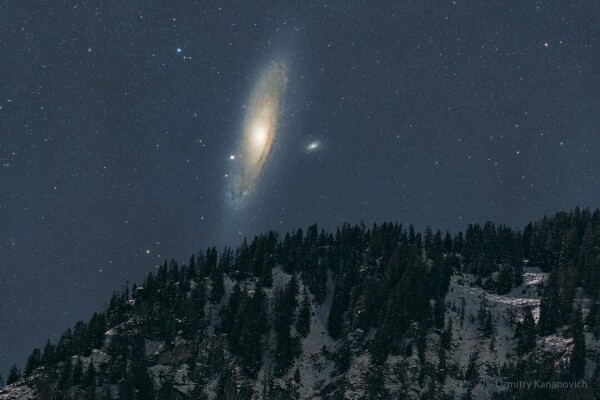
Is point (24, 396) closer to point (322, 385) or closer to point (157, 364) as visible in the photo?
point (157, 364)

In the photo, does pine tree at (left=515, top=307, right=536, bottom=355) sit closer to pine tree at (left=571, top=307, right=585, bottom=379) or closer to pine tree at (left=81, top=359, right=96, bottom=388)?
pine tree at (left=571, top=307, right=585, bottom=379)

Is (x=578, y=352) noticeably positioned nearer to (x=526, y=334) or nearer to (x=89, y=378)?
(x=526, y=334)

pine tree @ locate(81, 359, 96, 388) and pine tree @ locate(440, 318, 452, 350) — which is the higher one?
pine tree @ locate(440, 318, 452, 350)

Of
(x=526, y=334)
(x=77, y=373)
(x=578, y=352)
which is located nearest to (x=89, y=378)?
(x=77, y=373)

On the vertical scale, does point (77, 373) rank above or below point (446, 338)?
below

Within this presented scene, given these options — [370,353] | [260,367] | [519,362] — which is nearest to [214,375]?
[260,367]

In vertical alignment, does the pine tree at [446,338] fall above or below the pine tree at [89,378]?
above

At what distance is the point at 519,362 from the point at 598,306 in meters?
30.6

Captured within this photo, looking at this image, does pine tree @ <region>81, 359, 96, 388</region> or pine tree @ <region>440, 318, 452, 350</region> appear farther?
pine tree @ <region>440, 318, 452, 350</region>

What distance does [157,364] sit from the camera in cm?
19362

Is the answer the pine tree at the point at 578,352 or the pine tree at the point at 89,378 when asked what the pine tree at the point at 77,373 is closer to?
the pine tree at the point at 89,378

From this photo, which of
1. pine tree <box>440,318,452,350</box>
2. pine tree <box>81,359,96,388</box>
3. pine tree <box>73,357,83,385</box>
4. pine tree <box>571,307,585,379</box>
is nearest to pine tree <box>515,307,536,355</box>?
pine tree <box>571,307,585,379</box>

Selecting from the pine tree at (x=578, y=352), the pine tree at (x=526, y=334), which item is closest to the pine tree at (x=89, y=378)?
the pine tree at (x=526, y=334)

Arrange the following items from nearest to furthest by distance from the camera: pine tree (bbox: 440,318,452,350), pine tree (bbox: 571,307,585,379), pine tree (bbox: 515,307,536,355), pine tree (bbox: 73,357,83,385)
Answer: pine tree (bbox: 571,307,585,379) → pine tree (bbox: 73,357,83,385) → pine tree (bbox: 515,307,536,355) → pine tree (bbox: 440,318,452,350)
